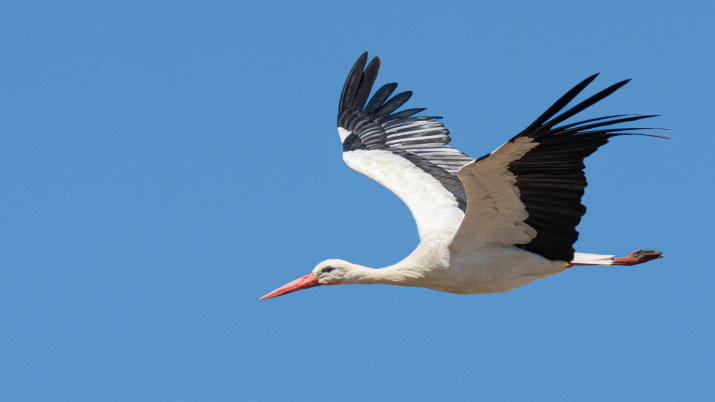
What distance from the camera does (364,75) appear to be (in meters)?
15.8

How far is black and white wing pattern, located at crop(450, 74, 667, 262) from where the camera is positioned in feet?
32.0

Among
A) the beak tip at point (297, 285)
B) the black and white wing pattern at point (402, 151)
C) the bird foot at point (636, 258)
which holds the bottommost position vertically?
the bird foot at point (636, 258)

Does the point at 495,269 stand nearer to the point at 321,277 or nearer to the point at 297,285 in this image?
the point at 321,277

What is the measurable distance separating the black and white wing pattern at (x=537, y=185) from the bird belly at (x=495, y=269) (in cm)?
8

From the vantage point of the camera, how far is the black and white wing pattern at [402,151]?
43.4 feet

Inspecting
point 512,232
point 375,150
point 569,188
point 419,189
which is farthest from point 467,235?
point 375,150

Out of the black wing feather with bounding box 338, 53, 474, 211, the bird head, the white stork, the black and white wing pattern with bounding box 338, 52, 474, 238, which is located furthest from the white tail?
the black wing feather with bounding box 338, 53, 474, 211

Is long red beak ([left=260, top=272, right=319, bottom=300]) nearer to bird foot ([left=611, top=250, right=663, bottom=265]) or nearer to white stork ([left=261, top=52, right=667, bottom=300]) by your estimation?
white stork ([left=261, top=52, right=667, bottom=300])

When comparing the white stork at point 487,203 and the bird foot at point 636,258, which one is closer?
the white stork at point 487,203

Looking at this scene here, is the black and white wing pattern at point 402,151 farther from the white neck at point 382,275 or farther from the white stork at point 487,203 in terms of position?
the white neck at point 382,275

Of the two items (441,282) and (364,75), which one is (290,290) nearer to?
(441,282)

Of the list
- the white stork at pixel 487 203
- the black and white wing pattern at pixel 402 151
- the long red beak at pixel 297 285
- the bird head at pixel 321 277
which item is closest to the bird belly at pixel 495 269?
the white stork at pixel 487 203

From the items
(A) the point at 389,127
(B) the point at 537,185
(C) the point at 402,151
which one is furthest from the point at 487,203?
(A) the point at 389,127

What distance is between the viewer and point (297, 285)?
12789 millimetres
